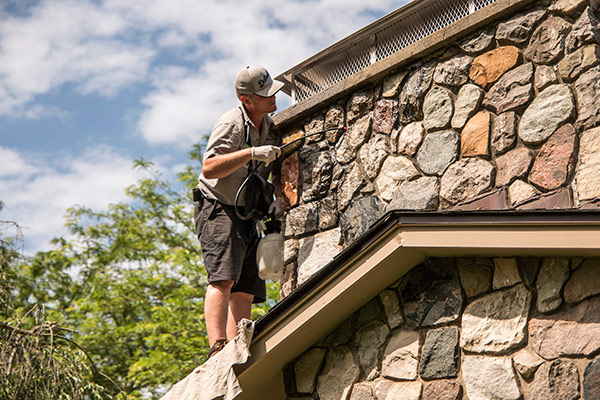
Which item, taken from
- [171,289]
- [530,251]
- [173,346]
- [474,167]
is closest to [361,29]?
[474,167]

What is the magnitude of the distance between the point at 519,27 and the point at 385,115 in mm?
1059

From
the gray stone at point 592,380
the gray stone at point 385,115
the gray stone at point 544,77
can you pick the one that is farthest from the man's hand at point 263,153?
the gray stone at point 592,380

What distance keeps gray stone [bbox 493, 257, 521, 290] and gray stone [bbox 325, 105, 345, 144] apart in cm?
195

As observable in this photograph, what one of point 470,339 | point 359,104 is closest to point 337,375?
point 470,339

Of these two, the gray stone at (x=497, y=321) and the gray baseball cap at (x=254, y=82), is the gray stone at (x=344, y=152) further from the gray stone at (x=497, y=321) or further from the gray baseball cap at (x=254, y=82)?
the gray stone at (x=497, y=321)

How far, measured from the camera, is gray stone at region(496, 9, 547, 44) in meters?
4.41

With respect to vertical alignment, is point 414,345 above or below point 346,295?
below

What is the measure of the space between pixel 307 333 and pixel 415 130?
1.56 metres

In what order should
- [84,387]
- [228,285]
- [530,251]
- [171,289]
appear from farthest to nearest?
[171,289]
[84,387]
[228,285]
[530,251]

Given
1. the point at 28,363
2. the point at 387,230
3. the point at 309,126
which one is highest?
the point at 309,126

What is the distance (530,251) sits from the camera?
3.56 meters

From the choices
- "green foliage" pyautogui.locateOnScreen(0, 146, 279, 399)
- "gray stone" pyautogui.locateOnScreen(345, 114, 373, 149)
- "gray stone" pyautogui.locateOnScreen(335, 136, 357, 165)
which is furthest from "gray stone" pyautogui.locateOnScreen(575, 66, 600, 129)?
"green foliage" pyautogui.locateOnScreen(0, 146, 279, 399)

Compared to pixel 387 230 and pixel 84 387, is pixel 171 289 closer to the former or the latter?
pixel 84 387

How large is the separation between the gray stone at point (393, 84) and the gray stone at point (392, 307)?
1.55 m
